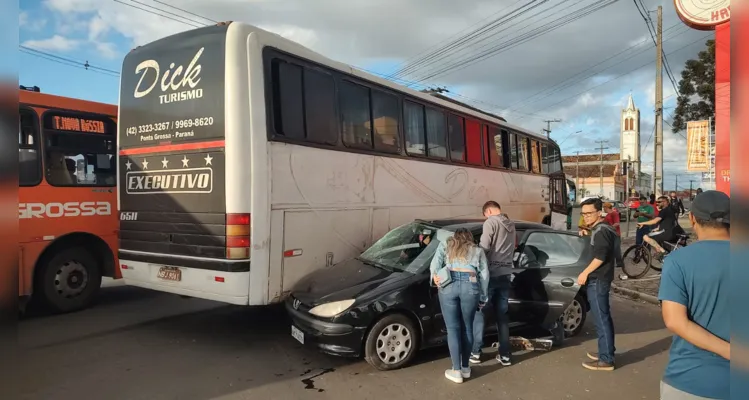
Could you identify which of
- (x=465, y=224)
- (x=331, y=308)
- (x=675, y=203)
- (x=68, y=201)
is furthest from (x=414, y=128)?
(x=675, y=203)

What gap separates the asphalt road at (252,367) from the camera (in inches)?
168

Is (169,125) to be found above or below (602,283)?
above

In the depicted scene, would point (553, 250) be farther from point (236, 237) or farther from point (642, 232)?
point (642, 232)

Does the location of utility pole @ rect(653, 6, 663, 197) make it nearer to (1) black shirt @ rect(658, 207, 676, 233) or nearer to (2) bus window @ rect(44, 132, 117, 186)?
(1) black shirt @ rect(658, 207, 676, 233)

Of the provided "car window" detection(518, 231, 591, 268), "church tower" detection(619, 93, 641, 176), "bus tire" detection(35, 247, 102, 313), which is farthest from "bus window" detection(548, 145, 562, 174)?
"church tower" detection(619, 93, 641, 176)

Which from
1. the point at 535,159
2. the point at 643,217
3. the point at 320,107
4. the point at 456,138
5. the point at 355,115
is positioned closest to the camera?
the point at 320,107

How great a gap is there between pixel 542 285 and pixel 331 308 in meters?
2.71

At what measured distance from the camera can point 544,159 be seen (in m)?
14.3

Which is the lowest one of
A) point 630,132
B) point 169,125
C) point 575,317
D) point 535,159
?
point 575,317

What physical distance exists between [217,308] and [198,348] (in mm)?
1860

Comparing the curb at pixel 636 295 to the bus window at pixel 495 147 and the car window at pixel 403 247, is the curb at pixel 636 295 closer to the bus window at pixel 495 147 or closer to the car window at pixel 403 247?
the bus window at pixel 495 147

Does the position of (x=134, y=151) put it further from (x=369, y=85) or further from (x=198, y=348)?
(x=369, y=85)

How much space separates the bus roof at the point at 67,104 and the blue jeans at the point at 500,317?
631cm

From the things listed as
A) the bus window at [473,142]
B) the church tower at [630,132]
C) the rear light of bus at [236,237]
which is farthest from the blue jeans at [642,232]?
the church tower at [630,132]
